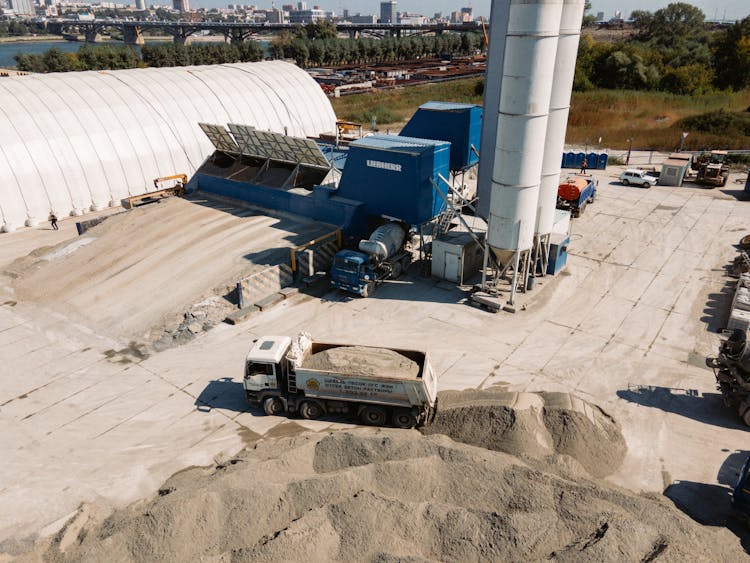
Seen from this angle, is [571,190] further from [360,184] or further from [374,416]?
[374,416]

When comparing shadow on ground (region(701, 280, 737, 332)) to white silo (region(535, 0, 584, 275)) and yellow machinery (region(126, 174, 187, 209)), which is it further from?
yellow machinery (region(126, 174, 187, 209))

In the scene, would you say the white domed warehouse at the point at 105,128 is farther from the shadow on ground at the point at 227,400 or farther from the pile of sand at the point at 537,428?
the pile of sand at the point at 537,428

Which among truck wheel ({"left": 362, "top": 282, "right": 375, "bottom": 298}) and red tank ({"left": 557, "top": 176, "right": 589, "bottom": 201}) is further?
red tank ({"left": 557, "top": 176, "right": 589, "bottom": 201})

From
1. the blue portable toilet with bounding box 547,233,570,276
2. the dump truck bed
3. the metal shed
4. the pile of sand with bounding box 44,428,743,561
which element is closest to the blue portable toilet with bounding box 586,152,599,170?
the metal shed

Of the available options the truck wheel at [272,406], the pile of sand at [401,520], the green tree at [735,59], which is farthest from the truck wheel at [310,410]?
the green tree at [735,59]

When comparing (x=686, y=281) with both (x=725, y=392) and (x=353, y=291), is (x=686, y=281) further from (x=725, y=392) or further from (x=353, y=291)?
(x=353, y=291)

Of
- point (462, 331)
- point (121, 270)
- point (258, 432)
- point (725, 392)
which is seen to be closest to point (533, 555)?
point (258, 432)

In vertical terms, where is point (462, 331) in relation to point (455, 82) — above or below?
below
